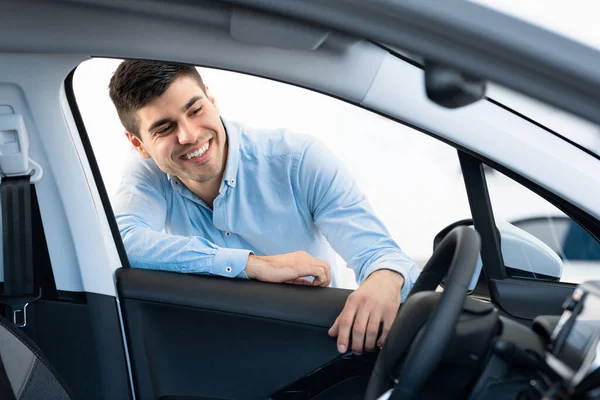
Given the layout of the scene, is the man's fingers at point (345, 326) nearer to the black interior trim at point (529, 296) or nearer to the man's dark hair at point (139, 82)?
the black interior trim at point (529, 296)

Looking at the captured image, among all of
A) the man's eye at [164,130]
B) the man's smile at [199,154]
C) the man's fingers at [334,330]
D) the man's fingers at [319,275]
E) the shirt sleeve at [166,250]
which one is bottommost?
the man's fingers at [334,330]

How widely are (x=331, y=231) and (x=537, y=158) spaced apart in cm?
92

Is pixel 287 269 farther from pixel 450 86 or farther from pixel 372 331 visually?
pixel 450 86

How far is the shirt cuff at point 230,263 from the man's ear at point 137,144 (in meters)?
0.59

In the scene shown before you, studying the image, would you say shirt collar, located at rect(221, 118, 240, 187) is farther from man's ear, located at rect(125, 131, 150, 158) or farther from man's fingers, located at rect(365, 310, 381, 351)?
man's fingers, located at rect(365, 310, 381, 351)

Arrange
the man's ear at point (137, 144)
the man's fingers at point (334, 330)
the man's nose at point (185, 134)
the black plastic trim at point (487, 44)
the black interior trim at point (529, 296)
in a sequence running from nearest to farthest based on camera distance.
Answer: the black plastic trim at point (487, 44)
the black interior trim at point (529, 296)
the man's fingers at point (334, 330)
the man's nose at point (185, 134)
the man's ear at point (137, 144)

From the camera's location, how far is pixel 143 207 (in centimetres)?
213

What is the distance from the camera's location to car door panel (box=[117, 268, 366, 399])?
1.68 metres

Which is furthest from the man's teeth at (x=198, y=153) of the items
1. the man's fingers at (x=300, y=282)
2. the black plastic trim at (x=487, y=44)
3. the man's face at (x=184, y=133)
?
the black plastic trim at (x=487, y=44)

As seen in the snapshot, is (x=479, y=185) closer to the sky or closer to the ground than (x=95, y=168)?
closer to the ground

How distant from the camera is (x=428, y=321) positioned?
1049mm

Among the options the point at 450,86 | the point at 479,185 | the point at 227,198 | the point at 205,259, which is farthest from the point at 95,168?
the point at 450,86

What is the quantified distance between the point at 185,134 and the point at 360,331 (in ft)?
2.78

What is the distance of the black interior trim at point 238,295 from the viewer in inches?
65.9
